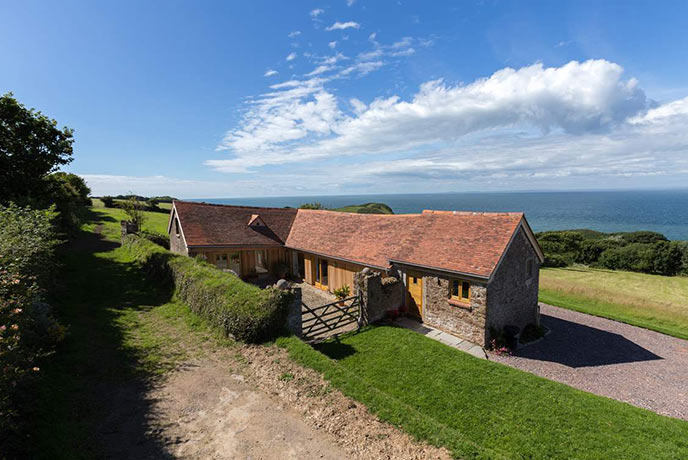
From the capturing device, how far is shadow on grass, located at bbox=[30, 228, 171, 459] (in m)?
6.17

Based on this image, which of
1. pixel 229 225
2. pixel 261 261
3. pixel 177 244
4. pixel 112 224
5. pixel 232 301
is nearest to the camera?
pixel 232 301

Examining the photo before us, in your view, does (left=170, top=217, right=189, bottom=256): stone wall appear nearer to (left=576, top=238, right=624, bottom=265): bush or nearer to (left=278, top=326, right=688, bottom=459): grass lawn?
(left=278, top=326, right=688, bottom=459): grass lawn

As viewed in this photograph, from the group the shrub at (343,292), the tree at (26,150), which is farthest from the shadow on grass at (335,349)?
the tree at (26,150)

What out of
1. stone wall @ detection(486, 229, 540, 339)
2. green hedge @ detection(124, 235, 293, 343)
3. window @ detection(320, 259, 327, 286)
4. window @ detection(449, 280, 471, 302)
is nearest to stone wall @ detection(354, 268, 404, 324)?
window @ detection(449, 280, 471, 302)

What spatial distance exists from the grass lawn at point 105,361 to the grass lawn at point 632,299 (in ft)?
82.9

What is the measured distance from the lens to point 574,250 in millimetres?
47375

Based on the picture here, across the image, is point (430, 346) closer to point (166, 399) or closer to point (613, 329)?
point (166, 399)

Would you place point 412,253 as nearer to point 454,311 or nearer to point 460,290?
point 460,290

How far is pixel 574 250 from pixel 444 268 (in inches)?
1812

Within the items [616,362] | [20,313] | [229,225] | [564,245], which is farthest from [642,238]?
[20,313]

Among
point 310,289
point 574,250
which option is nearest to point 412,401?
point 310,289

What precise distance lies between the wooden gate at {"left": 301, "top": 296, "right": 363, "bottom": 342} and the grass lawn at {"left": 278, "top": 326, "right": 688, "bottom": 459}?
127 cm

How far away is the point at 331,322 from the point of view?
1548 centimetres

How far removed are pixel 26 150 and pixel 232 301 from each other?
2383cm
